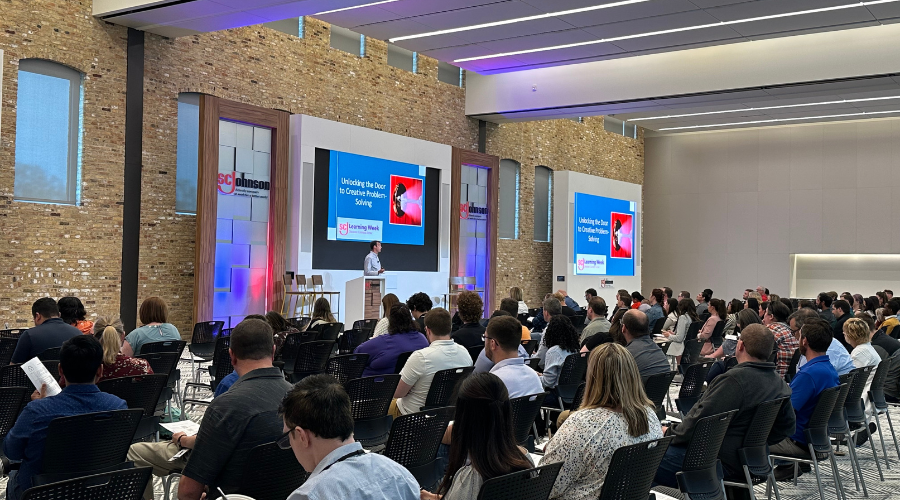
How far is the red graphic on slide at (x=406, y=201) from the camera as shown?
15792 mm

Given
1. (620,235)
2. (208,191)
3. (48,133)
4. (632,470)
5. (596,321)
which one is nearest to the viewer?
(632,470)

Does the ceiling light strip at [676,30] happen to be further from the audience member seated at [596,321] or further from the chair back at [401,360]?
the chair back at [401,360]

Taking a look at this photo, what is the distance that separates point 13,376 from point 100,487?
2.80 m

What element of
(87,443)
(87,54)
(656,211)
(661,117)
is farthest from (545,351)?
(656,211)

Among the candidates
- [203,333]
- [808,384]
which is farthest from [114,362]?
[808,384]

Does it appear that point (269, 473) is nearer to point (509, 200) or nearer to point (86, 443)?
point (86, 443)

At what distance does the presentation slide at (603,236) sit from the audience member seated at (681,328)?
10.5 metres

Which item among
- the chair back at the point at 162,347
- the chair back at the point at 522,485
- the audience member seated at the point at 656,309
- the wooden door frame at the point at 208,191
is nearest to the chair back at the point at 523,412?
the chair back at the point at 522,485

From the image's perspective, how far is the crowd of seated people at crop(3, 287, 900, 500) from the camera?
2211 mm

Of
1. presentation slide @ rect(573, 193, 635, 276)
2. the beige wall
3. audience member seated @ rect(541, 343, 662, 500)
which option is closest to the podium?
presentation slide @ rect(573, 193, 635, 276)

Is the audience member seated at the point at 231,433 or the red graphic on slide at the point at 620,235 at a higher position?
the red graphic on slide at the point at 620,235

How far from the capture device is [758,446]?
416cm

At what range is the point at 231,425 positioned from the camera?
284cm

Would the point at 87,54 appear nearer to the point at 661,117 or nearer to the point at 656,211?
the point at 661,117
